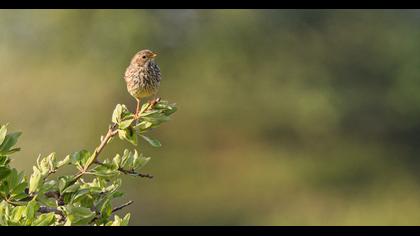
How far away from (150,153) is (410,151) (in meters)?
4.73

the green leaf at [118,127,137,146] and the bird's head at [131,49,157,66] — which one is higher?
the bird's head at [131,49,157,66]

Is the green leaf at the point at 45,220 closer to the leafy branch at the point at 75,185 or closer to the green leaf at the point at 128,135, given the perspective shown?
the leafy branch at the point at 75,185

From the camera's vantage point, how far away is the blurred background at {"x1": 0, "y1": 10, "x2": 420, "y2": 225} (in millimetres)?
13078

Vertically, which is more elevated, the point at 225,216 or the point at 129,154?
the point at 225,216

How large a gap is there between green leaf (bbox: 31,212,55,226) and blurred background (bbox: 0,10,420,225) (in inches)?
406

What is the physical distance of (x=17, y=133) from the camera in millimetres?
1720

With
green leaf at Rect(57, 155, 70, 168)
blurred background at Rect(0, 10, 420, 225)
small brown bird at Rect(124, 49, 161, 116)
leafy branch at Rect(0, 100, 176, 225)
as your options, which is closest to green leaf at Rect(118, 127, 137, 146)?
leafy branch at Rect(0, 100, 176, 225)

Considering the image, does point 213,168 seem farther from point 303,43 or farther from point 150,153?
point 303,43

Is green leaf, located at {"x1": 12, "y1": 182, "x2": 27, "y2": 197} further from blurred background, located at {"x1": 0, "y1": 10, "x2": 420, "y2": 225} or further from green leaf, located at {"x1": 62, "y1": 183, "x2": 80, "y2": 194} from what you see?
blurred background, located at {"x1": 0, "y1": 10, "x2": 420, "y2": 225}

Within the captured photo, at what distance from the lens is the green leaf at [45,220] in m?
1.54

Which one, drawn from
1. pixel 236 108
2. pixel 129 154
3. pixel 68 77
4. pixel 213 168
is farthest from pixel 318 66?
pixel 129 154
